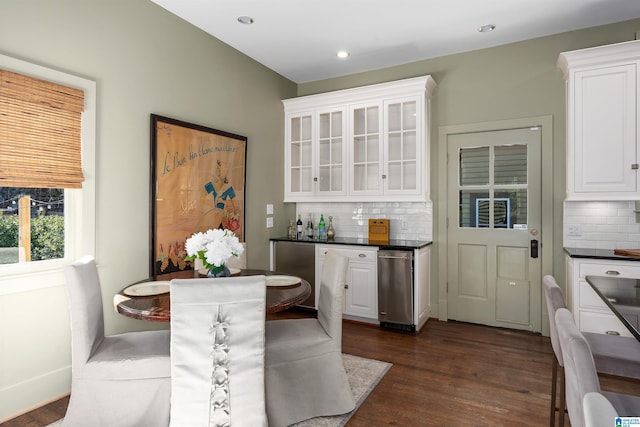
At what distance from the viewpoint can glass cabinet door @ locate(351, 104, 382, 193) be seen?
4.43m

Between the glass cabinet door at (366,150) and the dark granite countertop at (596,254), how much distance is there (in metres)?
2.01

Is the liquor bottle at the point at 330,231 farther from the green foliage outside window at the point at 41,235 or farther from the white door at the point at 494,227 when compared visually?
the green foliage outside window at the point at 41,235

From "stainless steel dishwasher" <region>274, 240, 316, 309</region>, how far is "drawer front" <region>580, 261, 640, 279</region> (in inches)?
103

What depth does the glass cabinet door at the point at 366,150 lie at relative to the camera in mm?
4426

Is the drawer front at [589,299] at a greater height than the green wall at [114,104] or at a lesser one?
lesser

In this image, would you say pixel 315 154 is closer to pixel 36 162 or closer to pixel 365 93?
pixel 365 93


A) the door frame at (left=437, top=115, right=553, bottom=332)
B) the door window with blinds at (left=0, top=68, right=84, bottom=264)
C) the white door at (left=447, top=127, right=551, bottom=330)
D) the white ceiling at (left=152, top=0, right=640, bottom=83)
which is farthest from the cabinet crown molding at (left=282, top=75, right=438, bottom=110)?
the door window with blinds at (left=0, top=68, right=84, bottom=264)

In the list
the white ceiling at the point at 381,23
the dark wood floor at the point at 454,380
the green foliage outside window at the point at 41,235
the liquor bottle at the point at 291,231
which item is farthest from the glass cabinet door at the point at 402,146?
the green foliage outside window at the point at 41,235

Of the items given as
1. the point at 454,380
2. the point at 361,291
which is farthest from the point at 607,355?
the point at 361,291

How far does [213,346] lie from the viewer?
1749 mm

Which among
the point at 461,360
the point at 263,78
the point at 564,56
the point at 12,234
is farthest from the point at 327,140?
the point at 12,234

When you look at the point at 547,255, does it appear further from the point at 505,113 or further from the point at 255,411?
the point at 255,411

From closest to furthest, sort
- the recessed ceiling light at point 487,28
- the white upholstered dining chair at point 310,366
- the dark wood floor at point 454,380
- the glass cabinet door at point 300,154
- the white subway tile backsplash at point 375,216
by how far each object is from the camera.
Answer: the white upholstered dining chair at point 310,366, the dark wood floor at point 454,380, the recessed ceiling light at point 487,28, the white subway tile backsplash at point 375,216, the glass cabinet door at point 300,154

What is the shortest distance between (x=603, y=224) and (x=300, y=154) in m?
3.35
